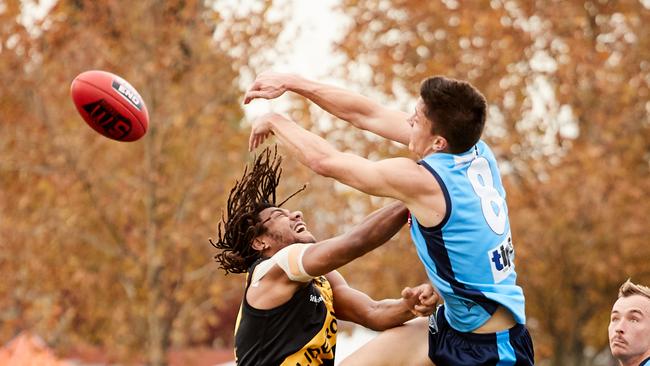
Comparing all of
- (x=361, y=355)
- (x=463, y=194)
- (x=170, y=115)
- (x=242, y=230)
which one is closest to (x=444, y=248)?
(x=463, y=194)

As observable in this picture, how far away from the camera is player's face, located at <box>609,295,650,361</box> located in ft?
19.0

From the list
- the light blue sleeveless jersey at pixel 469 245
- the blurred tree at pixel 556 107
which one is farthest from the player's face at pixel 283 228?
the blurred tree at pixel 556 107

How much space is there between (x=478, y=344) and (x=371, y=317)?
40.6 inches

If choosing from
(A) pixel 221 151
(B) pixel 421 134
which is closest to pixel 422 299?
(B) pixel 421 134

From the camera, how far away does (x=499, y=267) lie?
16.6 ft

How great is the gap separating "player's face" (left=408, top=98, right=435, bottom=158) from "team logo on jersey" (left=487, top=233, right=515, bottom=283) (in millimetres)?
574

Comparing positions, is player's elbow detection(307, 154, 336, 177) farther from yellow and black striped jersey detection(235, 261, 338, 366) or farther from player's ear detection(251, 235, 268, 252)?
player's ear detection(251, 235, 268, 252)

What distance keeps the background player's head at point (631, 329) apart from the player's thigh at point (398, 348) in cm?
107

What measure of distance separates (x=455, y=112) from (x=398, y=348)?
140 centimetres

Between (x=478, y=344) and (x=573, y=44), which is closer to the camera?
(x=478, y=344)

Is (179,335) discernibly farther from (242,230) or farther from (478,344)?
A: (478,344)

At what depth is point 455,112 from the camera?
5.00 m

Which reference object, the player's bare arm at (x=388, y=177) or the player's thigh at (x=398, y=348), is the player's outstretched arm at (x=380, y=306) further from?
the player's bare arm at (x=388, y=177)

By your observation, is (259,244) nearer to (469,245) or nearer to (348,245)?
(348,245)
